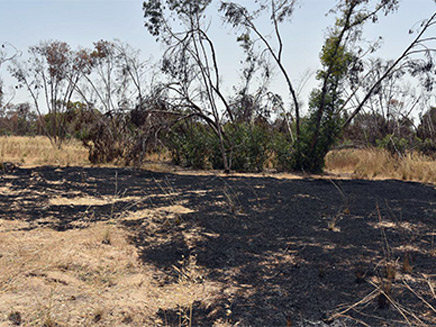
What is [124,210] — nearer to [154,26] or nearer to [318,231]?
[318,231]

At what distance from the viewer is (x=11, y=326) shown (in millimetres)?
2979

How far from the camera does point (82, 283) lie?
382 centimetres

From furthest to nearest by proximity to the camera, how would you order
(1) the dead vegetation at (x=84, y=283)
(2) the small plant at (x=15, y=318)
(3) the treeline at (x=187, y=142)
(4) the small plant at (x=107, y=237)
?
(3) the treeline at (x=187, y=142) < (4) the small plant at (x=107, y=237) < (1) the dead vegetation at (x=84, y=283) < (2) the small plant at (x=15, y=318)

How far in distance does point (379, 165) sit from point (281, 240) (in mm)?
8499

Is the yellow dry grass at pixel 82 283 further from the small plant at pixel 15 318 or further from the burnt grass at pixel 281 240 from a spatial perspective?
the burnt grass at pixel 281 240

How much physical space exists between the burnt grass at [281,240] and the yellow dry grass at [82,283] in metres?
0.19

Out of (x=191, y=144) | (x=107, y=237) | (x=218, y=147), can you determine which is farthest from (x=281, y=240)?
(x=191, y=144)

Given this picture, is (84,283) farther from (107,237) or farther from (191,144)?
(191,144)

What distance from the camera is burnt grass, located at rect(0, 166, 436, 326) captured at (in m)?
3.51

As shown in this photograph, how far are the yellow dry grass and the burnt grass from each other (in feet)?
0.61

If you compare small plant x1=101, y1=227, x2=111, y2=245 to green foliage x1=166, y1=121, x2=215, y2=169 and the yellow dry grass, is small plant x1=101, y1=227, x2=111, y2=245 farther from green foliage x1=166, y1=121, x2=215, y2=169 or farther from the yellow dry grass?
green foliage x1=166, y1=121, x2=215, y2=169

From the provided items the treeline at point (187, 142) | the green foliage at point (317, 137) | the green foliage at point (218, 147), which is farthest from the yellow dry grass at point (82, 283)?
the green foliage at point (317, 137)

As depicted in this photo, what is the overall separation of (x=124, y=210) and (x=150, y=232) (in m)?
1.03

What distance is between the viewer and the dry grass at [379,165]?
11.5m
